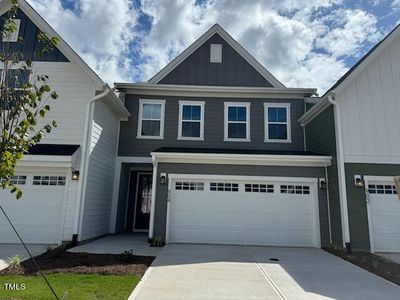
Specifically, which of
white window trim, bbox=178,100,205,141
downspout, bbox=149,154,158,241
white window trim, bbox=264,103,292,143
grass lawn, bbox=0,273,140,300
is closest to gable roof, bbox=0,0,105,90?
downspout, bbox=149,154,158,241

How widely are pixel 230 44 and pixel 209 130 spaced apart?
4334 mm

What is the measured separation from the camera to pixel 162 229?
32.9ft

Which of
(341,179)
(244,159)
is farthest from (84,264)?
(341,179)

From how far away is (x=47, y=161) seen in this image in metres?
9.23

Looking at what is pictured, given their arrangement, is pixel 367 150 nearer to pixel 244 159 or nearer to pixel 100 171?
pixel 244 159

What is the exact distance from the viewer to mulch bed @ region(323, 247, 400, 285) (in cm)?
655

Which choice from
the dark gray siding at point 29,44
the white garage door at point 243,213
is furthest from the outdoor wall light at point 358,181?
the dark gray siding at point 29,44

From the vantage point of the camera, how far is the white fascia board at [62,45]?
Answer: 9812 mm

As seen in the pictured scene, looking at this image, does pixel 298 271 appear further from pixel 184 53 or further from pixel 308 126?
pixel 184 53

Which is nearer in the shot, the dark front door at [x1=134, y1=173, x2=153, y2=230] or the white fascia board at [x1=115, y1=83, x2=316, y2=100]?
the white fascia board at [x1=115, y1=83, x2=316, y2=100]

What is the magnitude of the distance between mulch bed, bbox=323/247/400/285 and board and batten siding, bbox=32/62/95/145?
8850 mm

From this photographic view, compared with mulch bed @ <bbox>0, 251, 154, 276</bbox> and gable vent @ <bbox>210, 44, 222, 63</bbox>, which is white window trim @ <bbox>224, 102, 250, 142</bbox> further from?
mulch bed @ <bbox>0, 251, 154, 276</bbox>

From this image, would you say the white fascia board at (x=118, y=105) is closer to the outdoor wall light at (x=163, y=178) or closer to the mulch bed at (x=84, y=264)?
the outdoor wall light at (x=163, y=178)

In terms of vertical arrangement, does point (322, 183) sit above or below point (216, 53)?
below
